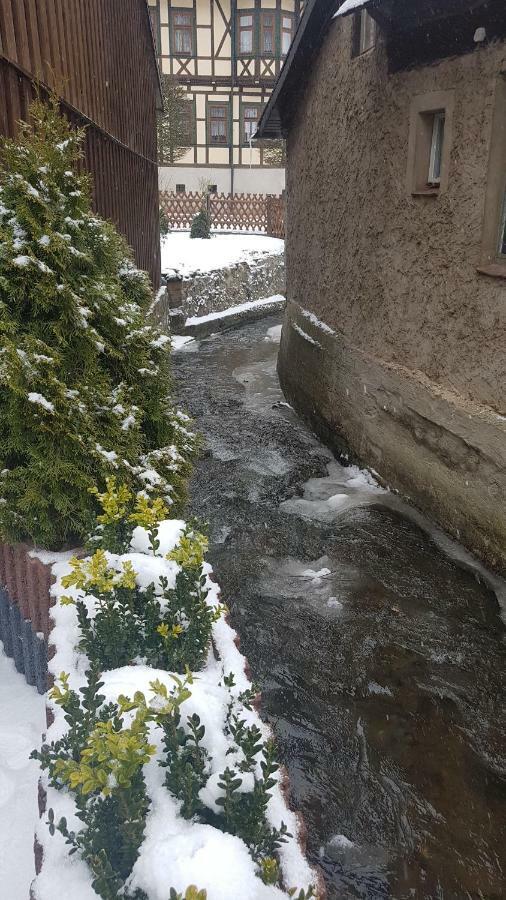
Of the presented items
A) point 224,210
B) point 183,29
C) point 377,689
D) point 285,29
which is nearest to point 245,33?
point 285,29

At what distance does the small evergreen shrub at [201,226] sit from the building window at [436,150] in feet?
55.1

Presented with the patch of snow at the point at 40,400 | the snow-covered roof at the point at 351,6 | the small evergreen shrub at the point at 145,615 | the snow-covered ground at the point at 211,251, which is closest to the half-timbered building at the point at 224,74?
the snow-covered ground at the point at 211,251

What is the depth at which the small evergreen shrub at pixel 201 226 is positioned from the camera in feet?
71.8

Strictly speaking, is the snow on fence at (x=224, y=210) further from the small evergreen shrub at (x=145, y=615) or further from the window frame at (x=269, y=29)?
the small evergreen shrub at (x=145, y=615)

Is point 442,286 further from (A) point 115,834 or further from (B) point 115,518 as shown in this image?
(A) point 115,834

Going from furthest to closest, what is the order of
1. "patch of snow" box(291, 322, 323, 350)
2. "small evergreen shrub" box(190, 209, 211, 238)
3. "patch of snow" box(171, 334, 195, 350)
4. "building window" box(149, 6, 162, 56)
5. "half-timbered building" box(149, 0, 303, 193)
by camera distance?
"half-timbered building" box(149, 0, 303, 193) < "building window" box(149, 6, 162, 56) < "small evergreen shrub" box(190, 209, 211, 238) < "patch of snow" box(171, 334, 195, 350) < "patch of snow" box(291, 322, 323, 350)

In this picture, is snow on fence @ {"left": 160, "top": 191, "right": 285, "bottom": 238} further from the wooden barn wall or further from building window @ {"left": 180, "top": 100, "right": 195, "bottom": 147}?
the wooden barn wall

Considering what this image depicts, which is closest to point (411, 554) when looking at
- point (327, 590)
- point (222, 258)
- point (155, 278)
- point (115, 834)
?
point (327, 590)

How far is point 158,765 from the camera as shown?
89.6 inches

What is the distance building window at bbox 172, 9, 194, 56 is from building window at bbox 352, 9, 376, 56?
25.6 m

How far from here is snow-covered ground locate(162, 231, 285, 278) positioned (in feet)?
54.6

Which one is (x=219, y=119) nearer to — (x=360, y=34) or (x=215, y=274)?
(x=215, y=274)

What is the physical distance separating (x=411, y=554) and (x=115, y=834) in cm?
424

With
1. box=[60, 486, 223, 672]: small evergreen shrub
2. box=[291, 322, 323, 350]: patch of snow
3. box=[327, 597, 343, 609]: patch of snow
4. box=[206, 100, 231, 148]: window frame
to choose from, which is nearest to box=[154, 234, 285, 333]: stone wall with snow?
box=[291, 322, 323, 350]: patch of snow
